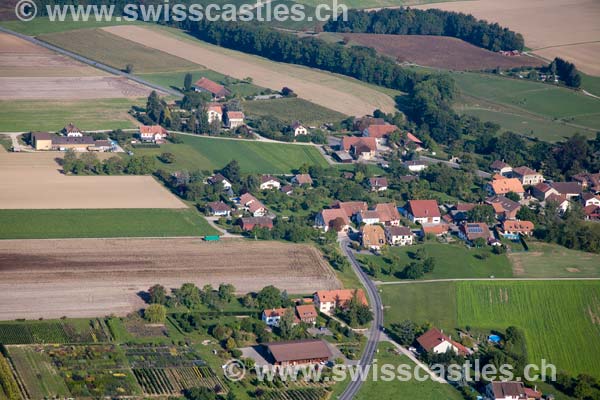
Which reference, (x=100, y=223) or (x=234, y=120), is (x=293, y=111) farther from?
A: (x=100, y=223)

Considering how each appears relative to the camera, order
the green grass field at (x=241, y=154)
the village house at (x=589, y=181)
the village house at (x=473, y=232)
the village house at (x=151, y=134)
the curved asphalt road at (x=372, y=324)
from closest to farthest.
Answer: the curved asphalt road at (x=372, y=324), the village house at (x=473, y=232), the village house at (x=589, y=181), the green grass field at (x=241, y=154), the village house at (x=151, y=134)

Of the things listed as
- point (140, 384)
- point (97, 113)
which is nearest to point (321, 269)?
point (140, 384)

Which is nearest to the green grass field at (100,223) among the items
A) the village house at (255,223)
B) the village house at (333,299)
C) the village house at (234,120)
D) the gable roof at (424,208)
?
the village house at (255,223)

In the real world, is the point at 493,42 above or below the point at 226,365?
above

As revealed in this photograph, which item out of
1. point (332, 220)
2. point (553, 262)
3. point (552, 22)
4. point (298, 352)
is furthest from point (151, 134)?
point (552, 22)

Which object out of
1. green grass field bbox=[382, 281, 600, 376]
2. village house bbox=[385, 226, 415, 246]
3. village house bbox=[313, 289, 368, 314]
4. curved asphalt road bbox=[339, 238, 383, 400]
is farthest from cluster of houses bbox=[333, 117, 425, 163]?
village house bbox=[313, 289, 368, 314]

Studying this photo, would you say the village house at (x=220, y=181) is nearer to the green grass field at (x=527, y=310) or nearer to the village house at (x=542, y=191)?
the green grass field at (x=527, y=310)

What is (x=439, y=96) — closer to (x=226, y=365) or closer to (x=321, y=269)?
(x=321, y=269)
